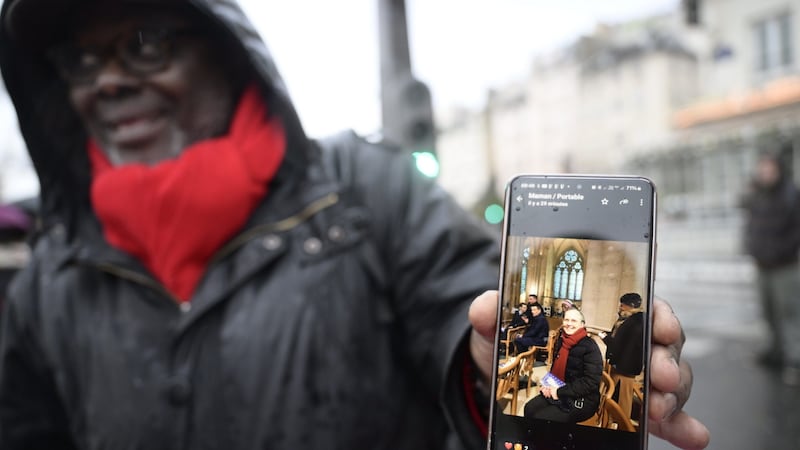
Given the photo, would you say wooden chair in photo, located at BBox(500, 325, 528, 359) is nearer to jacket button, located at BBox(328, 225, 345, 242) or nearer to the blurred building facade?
jacket button, located at BBox(328, 225, 345, 242)

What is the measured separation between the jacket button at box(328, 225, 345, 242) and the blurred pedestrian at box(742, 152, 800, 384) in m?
4.17

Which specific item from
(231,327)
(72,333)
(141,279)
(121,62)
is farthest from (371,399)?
(121,62)

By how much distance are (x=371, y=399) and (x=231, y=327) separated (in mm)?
350

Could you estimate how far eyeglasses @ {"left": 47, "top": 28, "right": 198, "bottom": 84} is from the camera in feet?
4.58

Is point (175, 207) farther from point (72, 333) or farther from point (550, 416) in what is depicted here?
point (550, 416)

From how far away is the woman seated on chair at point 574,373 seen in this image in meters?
0.72

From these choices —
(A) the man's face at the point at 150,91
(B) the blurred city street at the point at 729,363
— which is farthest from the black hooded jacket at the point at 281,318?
(B) the blurred city street at the point at 729,363

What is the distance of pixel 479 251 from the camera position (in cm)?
132

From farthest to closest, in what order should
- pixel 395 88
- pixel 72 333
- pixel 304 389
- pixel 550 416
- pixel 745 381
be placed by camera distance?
pixel 745 381, pixel 395 88, pixel 72 333, pixel 304 389, pixel 550 416

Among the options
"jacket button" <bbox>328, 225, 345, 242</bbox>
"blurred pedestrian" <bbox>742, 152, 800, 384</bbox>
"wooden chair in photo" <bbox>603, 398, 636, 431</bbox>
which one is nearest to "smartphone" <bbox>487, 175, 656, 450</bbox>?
"wooden chair in photo" <bbox>603, 398, 636, 431</bbox>

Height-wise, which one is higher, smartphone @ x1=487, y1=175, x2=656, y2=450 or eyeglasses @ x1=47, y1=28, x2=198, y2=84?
eyeglasses @ x1=47, y1=28, x2=198, y2=84

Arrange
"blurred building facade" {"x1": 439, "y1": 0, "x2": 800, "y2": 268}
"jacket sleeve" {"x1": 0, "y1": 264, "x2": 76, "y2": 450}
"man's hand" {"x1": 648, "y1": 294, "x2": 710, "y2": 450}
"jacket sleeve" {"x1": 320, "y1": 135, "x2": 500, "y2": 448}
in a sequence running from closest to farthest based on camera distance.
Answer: "man's hand" {"x1": 648, "y1": 294, "x2": 710, "y2": 450}, "jacket sleeve" {"x1": 320, "y1": 135, "x2": 500, "y2": 448}, "jacket sleeve" {"x1": 0, "y1": 264, "x2": 76, "y2": 450}, "blurred building facade" {"x1": 439, "y1": 0, "x2": 800, "y2": 268}

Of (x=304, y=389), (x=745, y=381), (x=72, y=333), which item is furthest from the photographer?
(x=745, y=381)

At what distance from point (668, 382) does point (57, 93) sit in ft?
5.39
